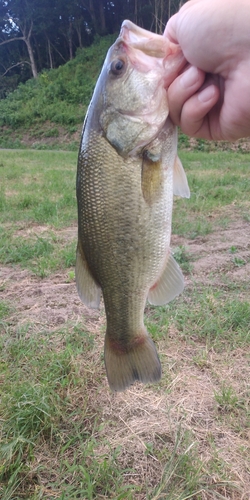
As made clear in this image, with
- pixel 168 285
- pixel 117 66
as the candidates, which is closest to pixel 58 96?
pixel 117 66

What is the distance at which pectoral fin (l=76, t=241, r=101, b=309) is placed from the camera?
5.38 ft

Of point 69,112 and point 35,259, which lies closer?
point 35,259

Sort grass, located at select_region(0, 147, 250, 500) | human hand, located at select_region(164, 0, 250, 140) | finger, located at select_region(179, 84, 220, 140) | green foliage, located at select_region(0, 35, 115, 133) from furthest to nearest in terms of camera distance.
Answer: green foliage, located at select_region(0, 35, 115, 133)
grass, located at select_region(0, 147, 250, 500)
finger, located at select_region(179, 84, 220, 140)
human hand, located at select_region(164, 0, 250, 140)

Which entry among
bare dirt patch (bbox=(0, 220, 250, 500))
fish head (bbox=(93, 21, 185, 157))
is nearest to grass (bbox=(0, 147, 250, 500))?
bare dirt patch (bbox=(0, 220, 250, 500))

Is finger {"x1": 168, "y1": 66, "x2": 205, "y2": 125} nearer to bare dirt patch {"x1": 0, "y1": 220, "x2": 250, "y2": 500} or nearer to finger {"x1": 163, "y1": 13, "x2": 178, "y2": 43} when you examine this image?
finger {"x1": 163, "y1": 13, "x2": 178, "y2": 43}

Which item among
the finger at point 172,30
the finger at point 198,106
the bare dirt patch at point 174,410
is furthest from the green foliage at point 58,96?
the finger at point 198,106

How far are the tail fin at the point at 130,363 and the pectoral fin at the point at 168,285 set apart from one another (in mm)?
195

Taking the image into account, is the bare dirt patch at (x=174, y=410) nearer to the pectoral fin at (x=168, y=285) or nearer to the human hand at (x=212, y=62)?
the pectoral fin at (x=168, y=285)

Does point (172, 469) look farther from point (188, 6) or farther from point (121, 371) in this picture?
point (188, 6)

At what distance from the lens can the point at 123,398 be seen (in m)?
2.49

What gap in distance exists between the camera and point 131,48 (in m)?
1.44

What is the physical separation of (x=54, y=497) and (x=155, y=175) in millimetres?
1570

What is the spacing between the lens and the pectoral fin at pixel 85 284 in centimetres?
164

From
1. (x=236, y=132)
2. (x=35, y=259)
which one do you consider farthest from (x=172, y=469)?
(x=35, y=259)
